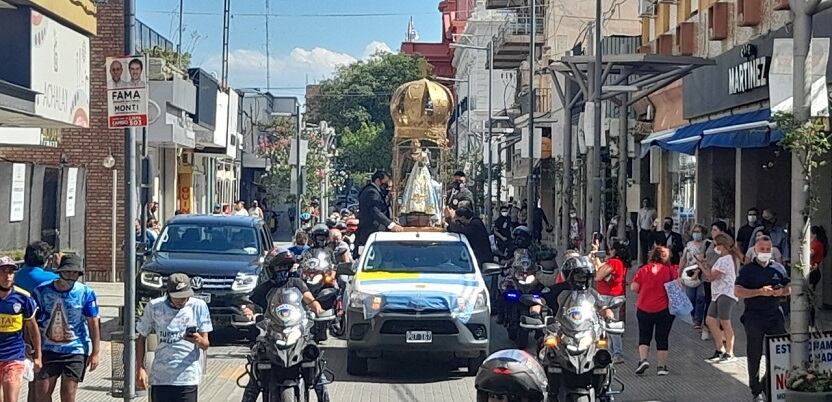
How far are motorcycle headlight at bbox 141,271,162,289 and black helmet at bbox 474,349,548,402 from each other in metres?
9.77

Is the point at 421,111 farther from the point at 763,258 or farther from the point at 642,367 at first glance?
the point at 763,258

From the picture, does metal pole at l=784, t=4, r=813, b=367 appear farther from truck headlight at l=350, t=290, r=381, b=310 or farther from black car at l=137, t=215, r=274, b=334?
black car at l=137, t=215, r=274, b=334

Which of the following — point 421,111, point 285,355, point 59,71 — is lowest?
point 285,355

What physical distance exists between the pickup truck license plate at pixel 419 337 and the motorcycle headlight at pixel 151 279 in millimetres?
4170

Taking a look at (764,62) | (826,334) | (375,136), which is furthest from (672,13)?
(375,136)


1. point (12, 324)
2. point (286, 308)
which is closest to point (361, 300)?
point (286, 308)

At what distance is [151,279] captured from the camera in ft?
53.8

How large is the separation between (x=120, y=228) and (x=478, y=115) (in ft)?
175

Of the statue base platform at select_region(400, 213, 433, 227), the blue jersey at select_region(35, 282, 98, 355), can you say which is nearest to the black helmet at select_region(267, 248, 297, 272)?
the blue jersey at select_region(35, 282, 98, 355)

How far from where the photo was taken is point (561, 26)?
Answer: 51000 mm

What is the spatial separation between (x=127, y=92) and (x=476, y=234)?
8490 mm

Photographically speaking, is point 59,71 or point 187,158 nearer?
point 59,71

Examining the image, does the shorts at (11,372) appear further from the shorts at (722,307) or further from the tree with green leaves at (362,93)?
the tree with green leaves at (362,93)

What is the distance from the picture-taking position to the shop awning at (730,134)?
18.9m
